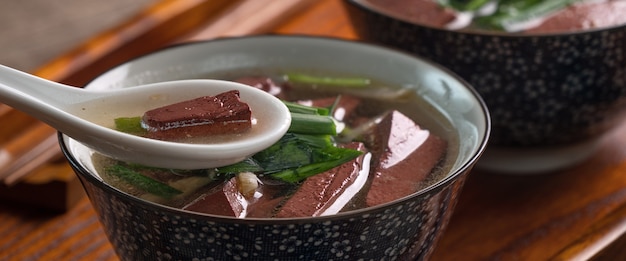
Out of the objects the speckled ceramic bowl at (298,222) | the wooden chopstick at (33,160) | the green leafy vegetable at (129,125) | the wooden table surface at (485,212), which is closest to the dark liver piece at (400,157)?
the speckled ceramic bowl at (298,222)

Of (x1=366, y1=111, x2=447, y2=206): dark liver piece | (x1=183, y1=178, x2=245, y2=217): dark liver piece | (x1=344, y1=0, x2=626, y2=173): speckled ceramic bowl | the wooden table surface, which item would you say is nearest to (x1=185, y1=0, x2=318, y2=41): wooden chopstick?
the wooden table surface

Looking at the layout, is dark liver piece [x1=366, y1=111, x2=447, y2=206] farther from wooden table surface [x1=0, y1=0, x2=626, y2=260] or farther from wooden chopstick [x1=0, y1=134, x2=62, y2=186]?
wooden chopstick [x1=0, y1=134, x2=62, y2=186]

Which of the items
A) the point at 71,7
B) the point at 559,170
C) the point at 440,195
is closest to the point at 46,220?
the point at 440,195

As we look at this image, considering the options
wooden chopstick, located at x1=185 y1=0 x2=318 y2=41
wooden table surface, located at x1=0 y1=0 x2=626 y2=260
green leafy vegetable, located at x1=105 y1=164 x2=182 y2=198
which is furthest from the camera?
wooden chopstick, located at x1=185 y1=0 x2=318 y2=41

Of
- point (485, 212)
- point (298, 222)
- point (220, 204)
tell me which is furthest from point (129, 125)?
point (485, 212)

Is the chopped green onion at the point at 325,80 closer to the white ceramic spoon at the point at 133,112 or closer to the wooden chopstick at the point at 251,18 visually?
the white ceramic spoon at the point at 133,112

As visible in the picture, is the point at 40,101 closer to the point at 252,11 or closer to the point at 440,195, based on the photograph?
the point at 440,195
